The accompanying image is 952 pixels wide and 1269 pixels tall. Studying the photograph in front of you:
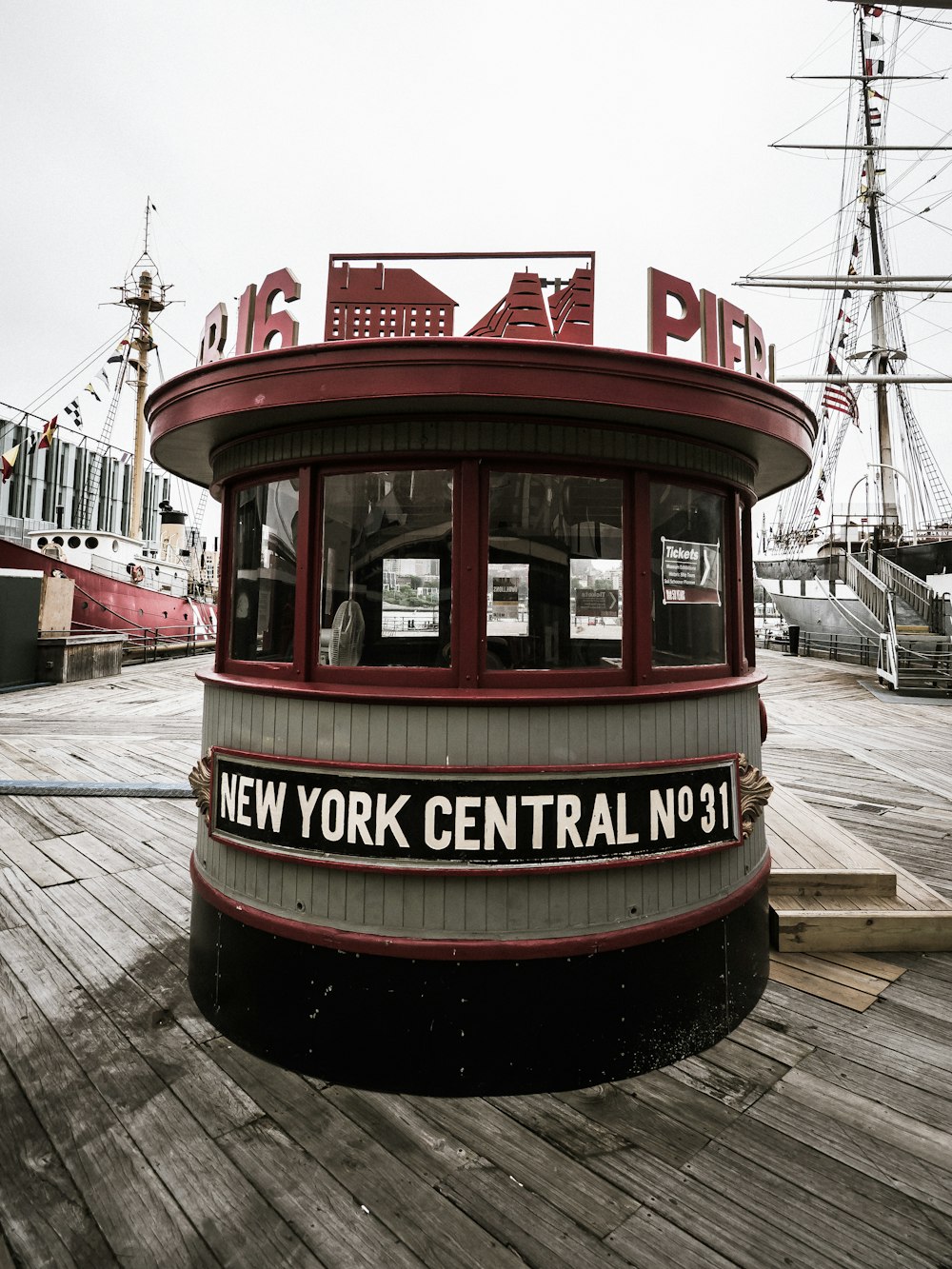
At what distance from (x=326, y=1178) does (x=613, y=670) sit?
7.82 feet

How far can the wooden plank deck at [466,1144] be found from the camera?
228 cm

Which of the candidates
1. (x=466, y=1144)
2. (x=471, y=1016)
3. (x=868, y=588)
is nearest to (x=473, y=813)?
(x=471, y=1016)

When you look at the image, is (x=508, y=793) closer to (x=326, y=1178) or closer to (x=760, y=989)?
(x=326, y=1178)

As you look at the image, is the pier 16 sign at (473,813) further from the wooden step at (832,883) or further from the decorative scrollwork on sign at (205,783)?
the wooden step at (832,883)

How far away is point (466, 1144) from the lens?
2719 millimetres

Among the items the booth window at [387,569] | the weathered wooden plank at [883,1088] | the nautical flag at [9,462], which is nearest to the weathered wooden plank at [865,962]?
the weathered wooden plank at [883,1088]

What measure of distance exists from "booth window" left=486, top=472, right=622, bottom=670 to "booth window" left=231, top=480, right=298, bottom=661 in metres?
1.08

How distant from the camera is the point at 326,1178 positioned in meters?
2.53

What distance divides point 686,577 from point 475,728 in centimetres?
147

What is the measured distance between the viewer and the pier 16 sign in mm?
3008

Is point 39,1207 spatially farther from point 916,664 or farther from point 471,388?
point 916,664

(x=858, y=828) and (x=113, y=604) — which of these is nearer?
(x=858, y=828)

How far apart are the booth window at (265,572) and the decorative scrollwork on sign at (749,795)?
2.50m

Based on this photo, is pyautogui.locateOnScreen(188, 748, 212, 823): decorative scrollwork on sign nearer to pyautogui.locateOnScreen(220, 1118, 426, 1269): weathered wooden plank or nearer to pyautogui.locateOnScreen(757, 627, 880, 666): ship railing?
pyautogui.locateOnScreen(220, 1118, 426, 1269): weathered wooden plank
